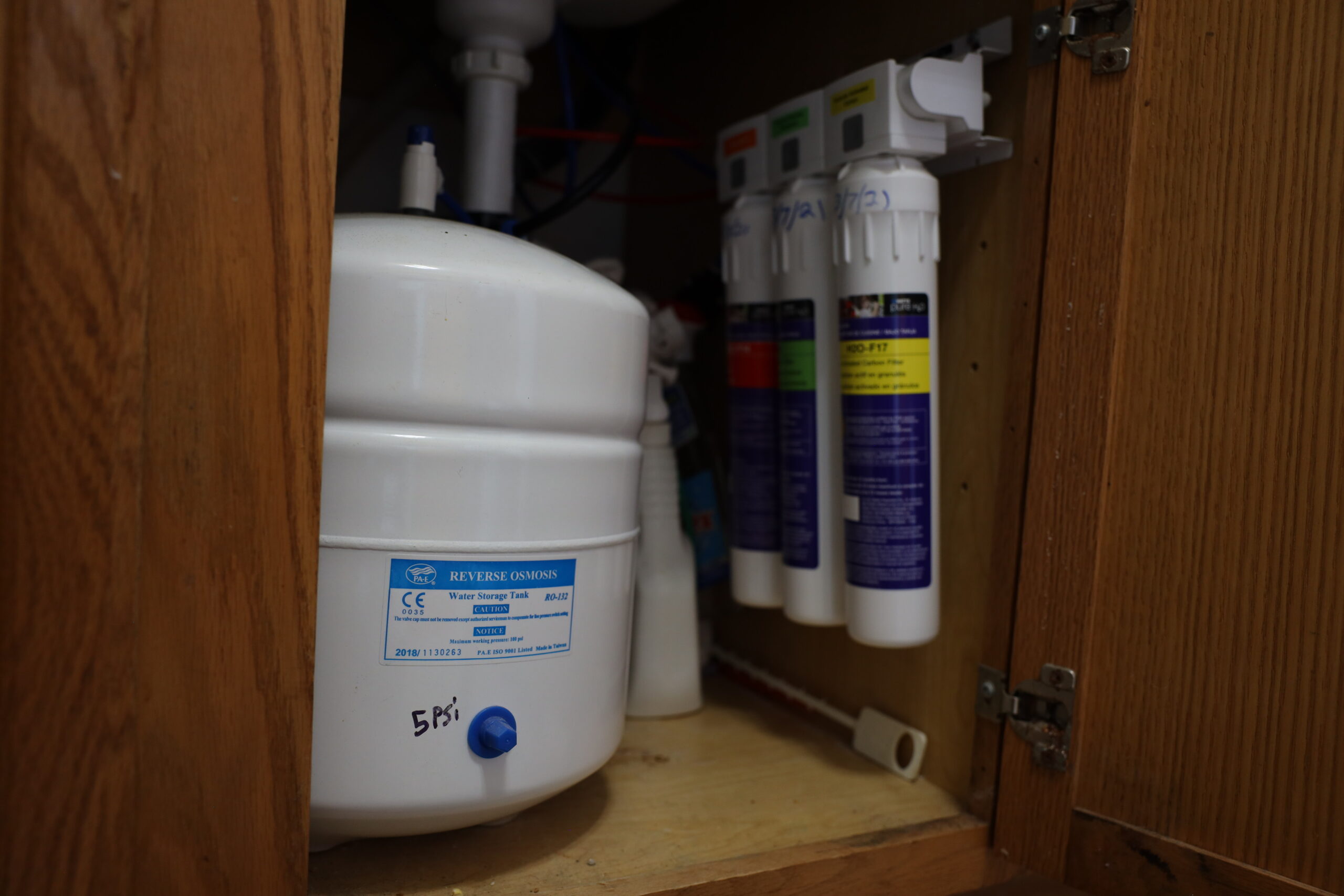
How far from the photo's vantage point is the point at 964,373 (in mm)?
739

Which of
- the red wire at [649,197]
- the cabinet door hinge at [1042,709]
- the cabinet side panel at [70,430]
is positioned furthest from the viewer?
the red wire at [649,197]

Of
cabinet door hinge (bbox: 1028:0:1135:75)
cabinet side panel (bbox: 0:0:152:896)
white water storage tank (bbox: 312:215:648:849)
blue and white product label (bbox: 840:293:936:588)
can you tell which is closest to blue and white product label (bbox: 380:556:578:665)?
white water storage tank (bbox: 312:215:648:849)

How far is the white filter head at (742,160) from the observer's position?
81cm

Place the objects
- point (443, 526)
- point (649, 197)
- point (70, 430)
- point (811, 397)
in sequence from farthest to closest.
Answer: point (649, 197), point (811, 397), point (443, 526), point (70, 430)

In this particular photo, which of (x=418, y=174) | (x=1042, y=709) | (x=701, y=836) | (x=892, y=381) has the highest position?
(x=418, y=174)

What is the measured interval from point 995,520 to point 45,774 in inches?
23.7

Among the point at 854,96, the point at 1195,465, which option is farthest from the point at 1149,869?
the point at 854,96

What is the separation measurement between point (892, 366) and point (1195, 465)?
0.21 m

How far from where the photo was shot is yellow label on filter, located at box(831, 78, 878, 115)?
2.26ft

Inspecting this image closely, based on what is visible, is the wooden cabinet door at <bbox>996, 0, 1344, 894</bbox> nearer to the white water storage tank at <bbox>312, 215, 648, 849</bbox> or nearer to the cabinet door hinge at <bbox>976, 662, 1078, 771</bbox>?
the cabinet door hinge at <bbox>976, 662, 1078, 771</bbox>

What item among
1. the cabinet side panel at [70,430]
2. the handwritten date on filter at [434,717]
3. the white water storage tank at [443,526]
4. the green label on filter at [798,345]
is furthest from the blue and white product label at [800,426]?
the cabinet side panel at [70,430]

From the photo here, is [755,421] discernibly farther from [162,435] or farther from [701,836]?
[162,435]

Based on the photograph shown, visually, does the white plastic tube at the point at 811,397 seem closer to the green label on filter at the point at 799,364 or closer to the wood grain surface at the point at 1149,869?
the green label on filter at the point at 799,364

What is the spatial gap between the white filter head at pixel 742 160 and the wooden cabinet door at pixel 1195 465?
265 millimetres
